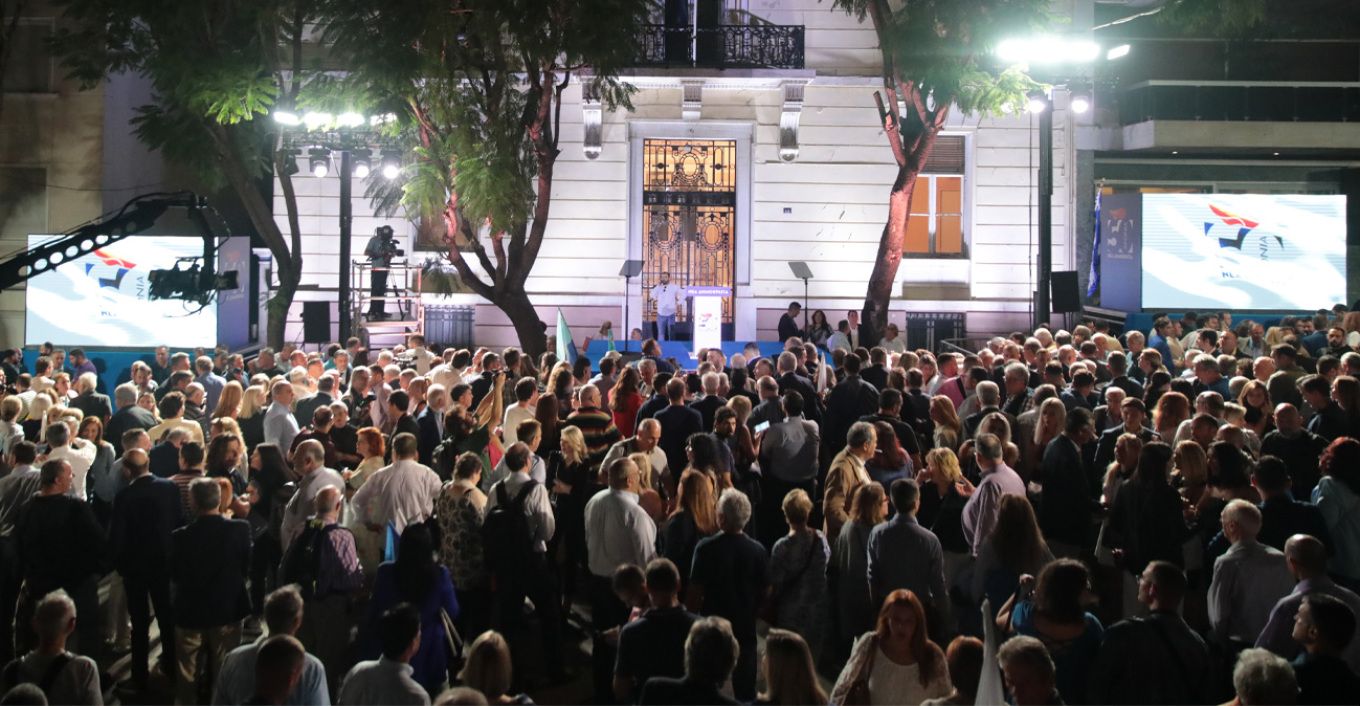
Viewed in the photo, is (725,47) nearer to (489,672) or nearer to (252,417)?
(252,417)

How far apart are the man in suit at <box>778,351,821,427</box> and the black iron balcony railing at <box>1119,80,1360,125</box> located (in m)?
19.7

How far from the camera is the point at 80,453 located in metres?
8.27

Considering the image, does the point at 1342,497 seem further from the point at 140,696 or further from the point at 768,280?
the point at 768,280

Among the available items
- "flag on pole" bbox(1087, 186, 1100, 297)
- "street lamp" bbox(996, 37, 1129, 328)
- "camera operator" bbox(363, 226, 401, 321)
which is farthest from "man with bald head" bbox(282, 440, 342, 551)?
"flag on pole" bbox(1087, 186, 1100, 297)

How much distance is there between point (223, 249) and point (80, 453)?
13137mm

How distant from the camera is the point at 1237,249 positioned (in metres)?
21.4

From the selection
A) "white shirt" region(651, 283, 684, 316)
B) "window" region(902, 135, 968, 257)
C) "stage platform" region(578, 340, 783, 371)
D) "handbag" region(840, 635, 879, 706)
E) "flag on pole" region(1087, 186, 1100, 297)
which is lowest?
"handbag" region(840, 635, 879, 706)

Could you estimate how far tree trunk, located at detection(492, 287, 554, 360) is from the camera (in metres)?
18.2

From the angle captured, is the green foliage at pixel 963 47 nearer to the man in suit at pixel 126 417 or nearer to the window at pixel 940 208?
the window at pixel 940 208

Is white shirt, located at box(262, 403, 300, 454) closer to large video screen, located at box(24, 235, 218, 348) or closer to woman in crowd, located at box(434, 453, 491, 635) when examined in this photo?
woman in crowd, located at box(434, 453, 491, 635)

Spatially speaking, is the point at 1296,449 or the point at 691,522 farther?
the point at 1296,449

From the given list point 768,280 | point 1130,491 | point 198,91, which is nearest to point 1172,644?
point 1130,491

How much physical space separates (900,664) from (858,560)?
1587 mm

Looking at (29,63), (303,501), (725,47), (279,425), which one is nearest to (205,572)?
(303,501)
